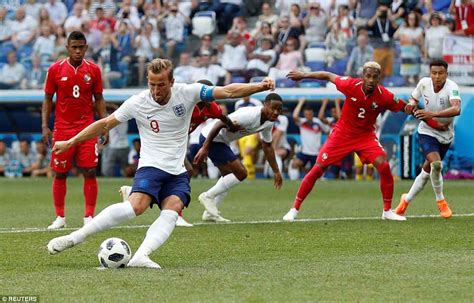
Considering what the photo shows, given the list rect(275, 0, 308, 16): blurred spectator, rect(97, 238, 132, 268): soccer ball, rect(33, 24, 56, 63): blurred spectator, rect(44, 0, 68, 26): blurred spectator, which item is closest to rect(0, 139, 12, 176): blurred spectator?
rect(33, 24, 56, 63): blurred spectator

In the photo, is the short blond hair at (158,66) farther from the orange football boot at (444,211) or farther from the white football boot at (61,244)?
the orange football boot at (444,211)

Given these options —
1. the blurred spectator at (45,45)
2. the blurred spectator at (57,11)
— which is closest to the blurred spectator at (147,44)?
the blurred spectator at (45,45)

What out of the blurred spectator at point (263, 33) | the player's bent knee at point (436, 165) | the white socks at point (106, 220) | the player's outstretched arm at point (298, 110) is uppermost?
the white socks at point (106, 220)

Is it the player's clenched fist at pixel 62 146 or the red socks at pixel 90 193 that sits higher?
the player's clenched fist at pixel 62 146

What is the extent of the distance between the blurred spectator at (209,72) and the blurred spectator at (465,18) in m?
5.86

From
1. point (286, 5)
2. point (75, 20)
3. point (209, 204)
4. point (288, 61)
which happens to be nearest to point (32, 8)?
point (75, 20)

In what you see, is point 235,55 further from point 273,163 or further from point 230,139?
point 273,163

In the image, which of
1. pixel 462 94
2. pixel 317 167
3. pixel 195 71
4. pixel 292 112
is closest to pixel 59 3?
pixel 195 71

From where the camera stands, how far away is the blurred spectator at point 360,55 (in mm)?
27859

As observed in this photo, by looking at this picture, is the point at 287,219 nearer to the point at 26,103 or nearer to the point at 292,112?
the point at 292,112

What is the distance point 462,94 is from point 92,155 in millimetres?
14563

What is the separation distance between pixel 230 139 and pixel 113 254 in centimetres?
647

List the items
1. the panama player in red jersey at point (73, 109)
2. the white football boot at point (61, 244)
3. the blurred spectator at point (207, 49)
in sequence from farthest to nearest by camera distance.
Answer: the blurred spectator at point (207, 49) < the panama player in red jersey at point (73, 109) < the white football boot at point (61, 244)

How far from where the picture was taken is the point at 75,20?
106ft
